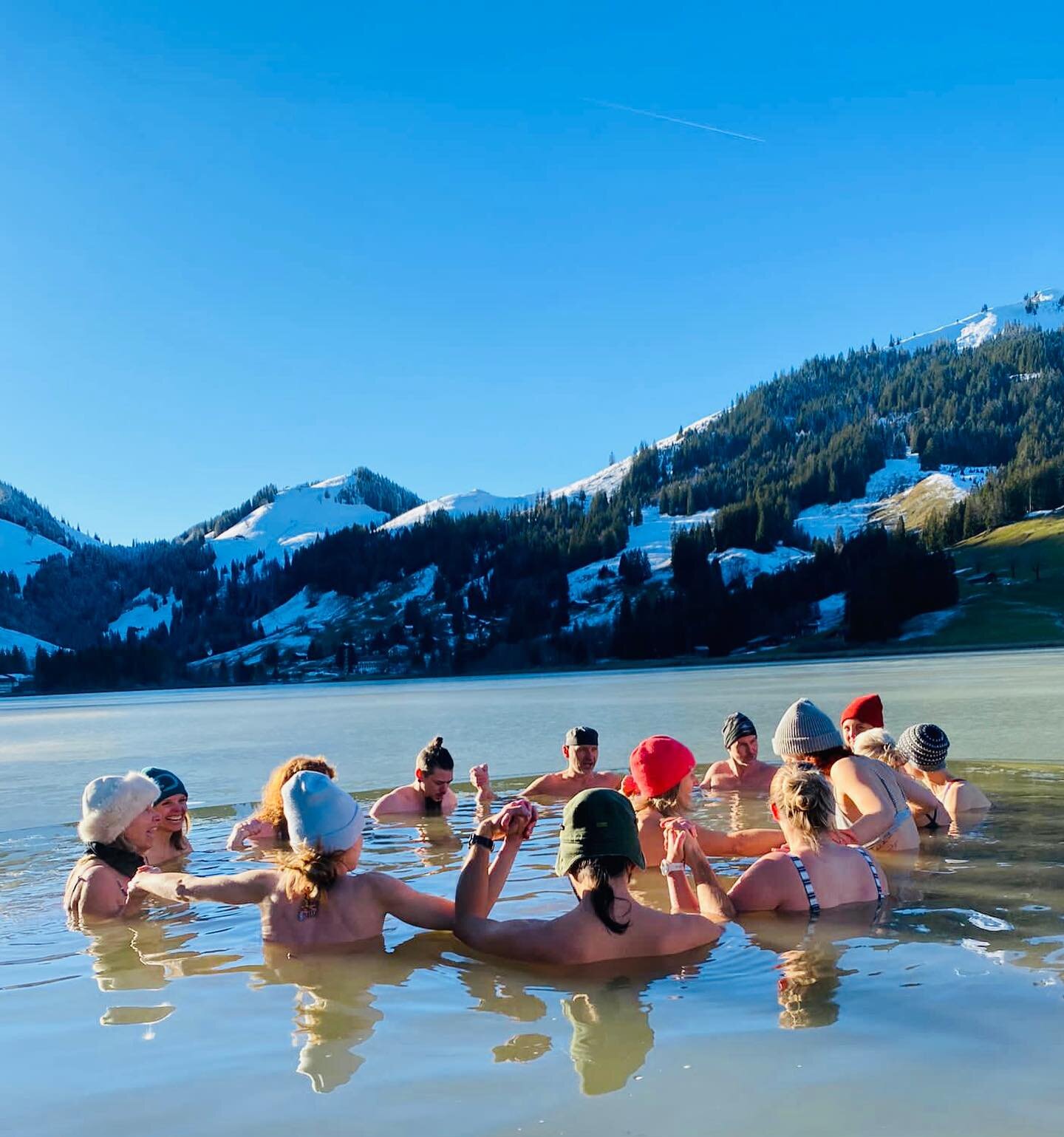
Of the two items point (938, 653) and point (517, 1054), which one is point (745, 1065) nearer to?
point (517, 1054)

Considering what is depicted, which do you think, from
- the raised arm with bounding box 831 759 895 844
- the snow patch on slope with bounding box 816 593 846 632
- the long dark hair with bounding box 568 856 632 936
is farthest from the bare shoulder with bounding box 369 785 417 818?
the snow patch on slope with bounding box 816 593 846 632

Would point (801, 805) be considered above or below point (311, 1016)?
above

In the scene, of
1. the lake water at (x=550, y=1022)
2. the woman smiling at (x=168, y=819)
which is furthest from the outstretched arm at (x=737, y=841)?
the woman smiling at (x=168, y=819)

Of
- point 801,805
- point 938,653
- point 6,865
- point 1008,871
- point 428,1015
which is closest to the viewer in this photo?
point 428,1015

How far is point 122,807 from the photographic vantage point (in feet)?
29.6

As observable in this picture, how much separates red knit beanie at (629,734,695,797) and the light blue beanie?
128 inches

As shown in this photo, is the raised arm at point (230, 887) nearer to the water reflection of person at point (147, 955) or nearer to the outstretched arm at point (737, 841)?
the water reflection of person at point (147, 955)

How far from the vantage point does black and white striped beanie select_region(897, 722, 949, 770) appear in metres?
13.9

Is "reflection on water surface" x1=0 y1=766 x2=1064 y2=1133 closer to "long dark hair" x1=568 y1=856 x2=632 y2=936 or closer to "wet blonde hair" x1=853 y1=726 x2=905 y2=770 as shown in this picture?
"long dark hair" x1=568 y1=856 x2=632 y2=936

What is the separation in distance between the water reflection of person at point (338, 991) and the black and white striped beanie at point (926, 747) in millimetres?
7849

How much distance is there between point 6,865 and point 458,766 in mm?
12549

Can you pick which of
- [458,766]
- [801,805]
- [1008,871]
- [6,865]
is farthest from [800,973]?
[458,766]

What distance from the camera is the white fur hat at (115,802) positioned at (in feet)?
29.6

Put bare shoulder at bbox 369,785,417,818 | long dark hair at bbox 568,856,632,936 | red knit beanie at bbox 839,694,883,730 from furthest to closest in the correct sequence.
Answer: bare shoulder at bbox 369,785,417,818 < red knit beanie at bbox 839,694,883,730 < long dark hair at bbox 568,856,632,936
